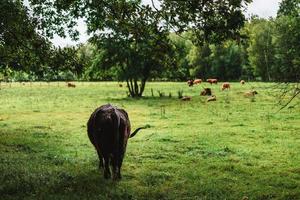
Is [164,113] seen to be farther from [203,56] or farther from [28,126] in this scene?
[203,56]

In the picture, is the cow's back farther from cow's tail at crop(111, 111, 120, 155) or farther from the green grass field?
the green grass field

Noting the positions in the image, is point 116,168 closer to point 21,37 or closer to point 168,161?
point 168,161

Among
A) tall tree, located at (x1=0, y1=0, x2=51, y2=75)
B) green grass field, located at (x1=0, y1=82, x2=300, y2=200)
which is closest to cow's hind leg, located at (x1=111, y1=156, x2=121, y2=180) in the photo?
green grass field, located at (x1=0, y1=82, x2=300, y2=200)

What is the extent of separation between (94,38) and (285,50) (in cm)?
556

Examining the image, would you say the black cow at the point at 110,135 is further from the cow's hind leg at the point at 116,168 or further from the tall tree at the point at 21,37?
the tall tree at the point at 21,37

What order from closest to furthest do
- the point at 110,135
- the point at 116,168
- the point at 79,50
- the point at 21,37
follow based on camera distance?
1. the point at 110,135
2. the point at 116,168
3. the point at 21,37
4. the point at 79,50

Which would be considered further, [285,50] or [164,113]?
[164,113]

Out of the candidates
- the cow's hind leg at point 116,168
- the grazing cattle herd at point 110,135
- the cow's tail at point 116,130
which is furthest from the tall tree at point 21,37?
the cow's hind leg at point 116,168

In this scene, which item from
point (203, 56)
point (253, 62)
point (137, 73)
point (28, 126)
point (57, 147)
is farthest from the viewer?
point (203, 56)

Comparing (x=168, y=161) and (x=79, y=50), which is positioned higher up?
(x=79, y=50)

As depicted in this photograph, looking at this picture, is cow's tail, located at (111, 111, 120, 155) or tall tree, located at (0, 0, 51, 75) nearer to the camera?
cow's tail, located at (111, 111, 120, 155)

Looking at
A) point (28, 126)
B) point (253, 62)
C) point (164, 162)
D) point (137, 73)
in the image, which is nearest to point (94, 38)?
point (164, 162)

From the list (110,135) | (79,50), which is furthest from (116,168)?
(79,50)

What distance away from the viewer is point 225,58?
112 m
